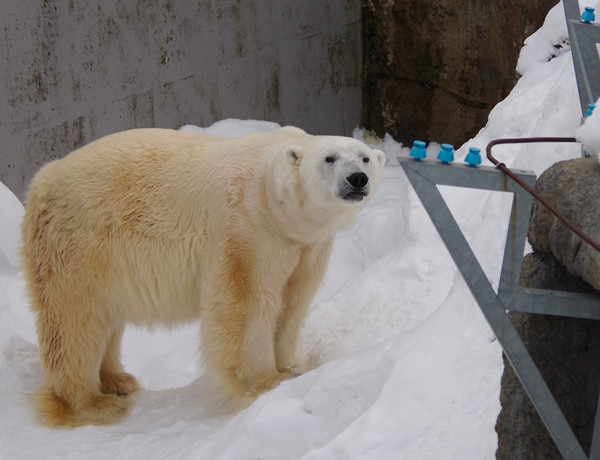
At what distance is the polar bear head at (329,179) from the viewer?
11.0 ft

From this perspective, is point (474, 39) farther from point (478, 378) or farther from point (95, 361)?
point (478, 378)

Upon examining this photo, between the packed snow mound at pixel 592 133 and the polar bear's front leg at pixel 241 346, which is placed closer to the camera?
the packed snow mound at pixel 592 133

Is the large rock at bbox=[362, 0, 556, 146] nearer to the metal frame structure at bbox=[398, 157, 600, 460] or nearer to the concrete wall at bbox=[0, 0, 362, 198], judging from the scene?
the concrete wall at bbox=[0, 0, 362, 198]

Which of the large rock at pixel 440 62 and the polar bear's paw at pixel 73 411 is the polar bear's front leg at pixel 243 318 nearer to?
the polar bear's paw at pixel 73 411

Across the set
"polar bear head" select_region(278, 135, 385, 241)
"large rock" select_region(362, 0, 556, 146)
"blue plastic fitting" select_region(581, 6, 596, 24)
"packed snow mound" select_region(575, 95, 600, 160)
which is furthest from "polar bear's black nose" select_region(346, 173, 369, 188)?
"large rock" select_region(362, 0, 556, 146)

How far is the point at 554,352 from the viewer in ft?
6.68

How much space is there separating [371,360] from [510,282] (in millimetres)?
1223

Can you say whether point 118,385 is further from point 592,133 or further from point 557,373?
point 592,133

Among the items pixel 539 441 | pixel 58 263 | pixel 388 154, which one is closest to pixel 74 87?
pixel 58 263

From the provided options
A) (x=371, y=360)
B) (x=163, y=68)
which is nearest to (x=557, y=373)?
(x=371, y=360)

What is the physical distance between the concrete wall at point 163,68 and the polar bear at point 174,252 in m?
2.03

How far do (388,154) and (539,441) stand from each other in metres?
6.96

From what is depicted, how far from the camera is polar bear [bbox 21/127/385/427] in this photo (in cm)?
364

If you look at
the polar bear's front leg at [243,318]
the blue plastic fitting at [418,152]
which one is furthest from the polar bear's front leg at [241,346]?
the blue plastic fitting at [418,152]
